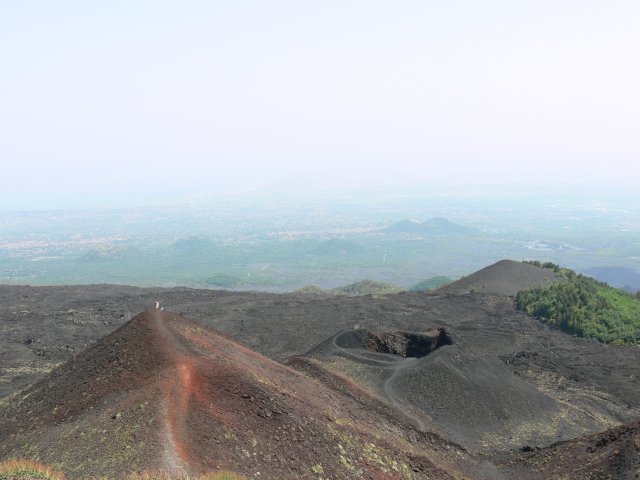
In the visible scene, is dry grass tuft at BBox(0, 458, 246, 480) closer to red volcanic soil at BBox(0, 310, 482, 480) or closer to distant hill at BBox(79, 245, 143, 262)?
red volcanic soil at BBox(0, 310, 482, 480)

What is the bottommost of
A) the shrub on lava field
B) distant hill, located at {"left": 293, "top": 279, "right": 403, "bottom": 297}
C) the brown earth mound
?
distant hill, located at {"left": 293, "top": 279, "right": 403, "bottom": 297}

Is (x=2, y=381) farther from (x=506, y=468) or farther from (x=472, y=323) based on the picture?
(x=472, y=323)

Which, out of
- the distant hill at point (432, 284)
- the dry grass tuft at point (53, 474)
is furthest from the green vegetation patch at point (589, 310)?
the dry grass tuft at point (53, 474)

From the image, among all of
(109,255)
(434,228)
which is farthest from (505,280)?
(434,228)

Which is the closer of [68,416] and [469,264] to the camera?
[68,416]

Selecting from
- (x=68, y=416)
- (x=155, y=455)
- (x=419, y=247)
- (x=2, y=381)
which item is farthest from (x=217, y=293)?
(x=419, y=247)

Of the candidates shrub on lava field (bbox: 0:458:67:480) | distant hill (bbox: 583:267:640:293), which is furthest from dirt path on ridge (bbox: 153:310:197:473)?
distant hill (bbox: 583:267:640:293)
